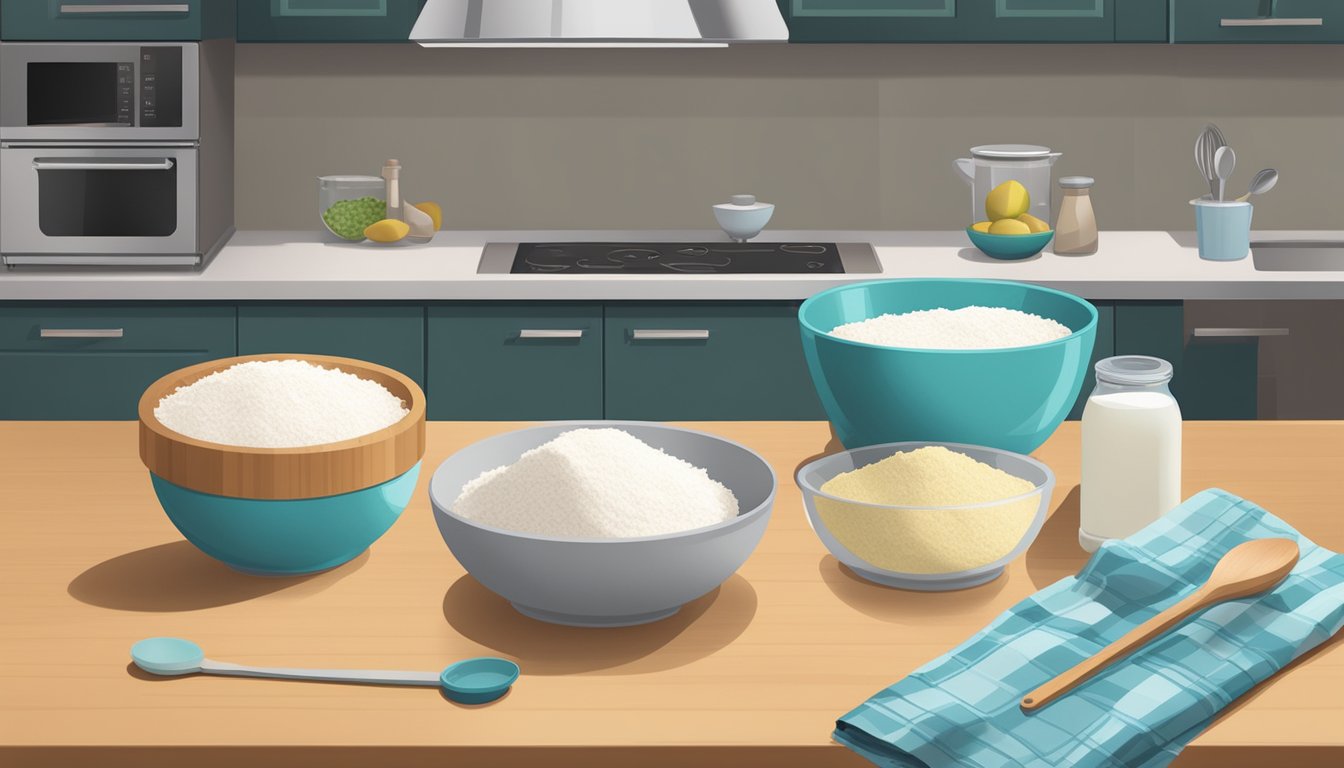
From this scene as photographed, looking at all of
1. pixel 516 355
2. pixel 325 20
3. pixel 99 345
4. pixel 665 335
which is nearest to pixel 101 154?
pixel 99 345

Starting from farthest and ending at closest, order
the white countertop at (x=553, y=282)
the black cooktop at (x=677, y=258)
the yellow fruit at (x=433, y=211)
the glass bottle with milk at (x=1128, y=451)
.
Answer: the yellow fruit at (x=433, y=211) < the black cooktop at (x=677, y=258) < the white countertop at (x=553, y=282) < the glass bottle with milk at (x=1128, y=451)

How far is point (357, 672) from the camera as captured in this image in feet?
3.99

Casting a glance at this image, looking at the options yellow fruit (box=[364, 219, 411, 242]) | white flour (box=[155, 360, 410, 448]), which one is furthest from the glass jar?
white flour (box=[155, 360, 410, 448])

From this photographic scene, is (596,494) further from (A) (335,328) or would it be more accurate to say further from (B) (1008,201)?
(B) (1008,201)

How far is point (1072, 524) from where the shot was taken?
62.3 inches

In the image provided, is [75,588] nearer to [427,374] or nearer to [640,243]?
[427,374]

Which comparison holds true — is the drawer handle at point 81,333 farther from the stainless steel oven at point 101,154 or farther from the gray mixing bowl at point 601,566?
the gray mixing bowl at point 601,566

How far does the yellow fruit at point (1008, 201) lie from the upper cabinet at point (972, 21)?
323 mm

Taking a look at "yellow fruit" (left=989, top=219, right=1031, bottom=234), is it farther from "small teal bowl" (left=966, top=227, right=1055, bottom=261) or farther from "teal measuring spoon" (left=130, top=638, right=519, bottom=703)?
"teal measuring spoon" (left=130, top=638, right=519, bottom=703)

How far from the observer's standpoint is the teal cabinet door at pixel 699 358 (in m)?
3.24

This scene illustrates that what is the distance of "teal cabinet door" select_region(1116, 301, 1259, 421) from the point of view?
323 centimetres

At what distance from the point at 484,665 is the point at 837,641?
292mm

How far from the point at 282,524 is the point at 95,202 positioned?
2.13 metres

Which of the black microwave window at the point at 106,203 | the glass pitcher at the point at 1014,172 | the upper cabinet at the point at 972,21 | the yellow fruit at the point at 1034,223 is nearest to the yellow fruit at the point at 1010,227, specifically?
the yellow fruit at the point at 1034,223
